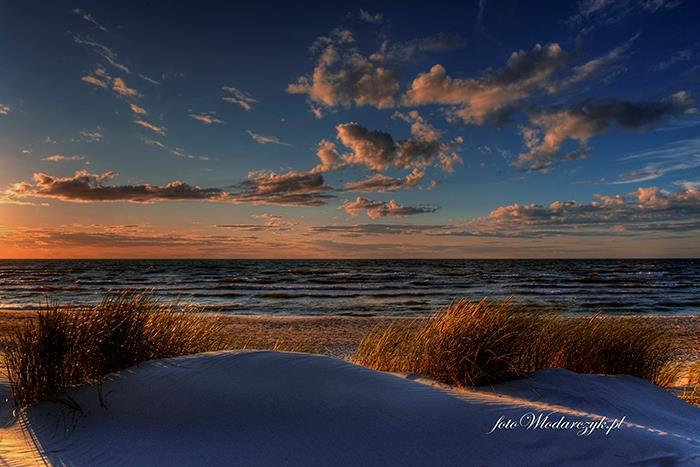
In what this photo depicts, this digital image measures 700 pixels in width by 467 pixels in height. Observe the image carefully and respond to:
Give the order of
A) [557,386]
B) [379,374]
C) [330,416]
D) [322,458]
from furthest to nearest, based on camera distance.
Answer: [557,386] < [379,374] < [330,416] < [322,458]

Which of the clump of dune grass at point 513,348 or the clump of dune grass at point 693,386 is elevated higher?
the clump of dune grass at point 513,348

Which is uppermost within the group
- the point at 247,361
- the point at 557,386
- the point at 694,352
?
the point at 247,361

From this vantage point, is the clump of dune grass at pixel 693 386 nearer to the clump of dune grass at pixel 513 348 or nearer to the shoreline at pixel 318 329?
the clump of dune grass at pixel 513 348

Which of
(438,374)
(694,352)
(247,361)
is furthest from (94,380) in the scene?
(694,352)

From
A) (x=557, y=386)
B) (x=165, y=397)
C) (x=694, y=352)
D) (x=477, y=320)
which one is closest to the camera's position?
(x=165, y=397)

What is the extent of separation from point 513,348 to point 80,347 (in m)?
5.31

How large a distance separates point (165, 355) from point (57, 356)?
1.36m

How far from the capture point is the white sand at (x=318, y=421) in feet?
12.1

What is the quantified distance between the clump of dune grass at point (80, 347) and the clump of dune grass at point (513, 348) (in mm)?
3494

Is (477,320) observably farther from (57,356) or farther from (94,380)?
(57,356)

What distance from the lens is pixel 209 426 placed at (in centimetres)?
419

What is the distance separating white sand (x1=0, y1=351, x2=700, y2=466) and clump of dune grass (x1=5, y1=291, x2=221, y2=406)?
0.31 metres

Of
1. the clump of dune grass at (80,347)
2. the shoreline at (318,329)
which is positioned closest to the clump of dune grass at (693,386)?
the shoreline at (318,329)

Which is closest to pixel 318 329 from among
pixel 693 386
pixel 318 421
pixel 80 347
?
pixel 693 386
